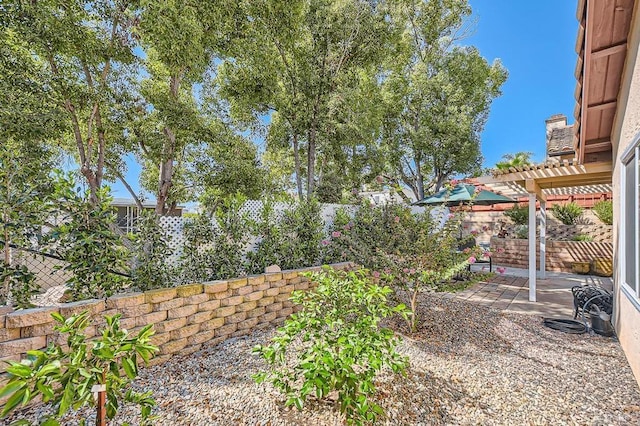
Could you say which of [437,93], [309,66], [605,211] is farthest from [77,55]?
[605,211]

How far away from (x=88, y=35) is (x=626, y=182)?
862 cm

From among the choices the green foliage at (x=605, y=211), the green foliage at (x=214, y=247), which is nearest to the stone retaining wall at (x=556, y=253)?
the green foliage at (x=605, y=211)

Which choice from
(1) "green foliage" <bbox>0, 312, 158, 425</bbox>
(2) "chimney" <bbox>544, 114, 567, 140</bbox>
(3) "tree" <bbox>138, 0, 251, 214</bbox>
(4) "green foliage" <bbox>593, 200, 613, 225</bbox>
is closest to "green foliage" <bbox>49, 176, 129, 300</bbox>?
(1) "green foliage" <bbox>0, 312, 158, 425</bbox>

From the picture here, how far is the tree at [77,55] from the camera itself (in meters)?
4.92

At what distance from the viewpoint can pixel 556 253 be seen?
9500mm

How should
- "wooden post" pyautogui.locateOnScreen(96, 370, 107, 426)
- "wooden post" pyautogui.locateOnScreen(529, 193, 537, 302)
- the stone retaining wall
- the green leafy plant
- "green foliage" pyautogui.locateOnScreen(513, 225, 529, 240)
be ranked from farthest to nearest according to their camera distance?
1. "green foliage" pyautogui.locateOnScreen(513, 225, 529, 240)
2. the stone retaining wall
3. "wooden post" pyautogui.locateOnScreen(529, 193, 537, 302)
4. the green leafy plant
5. "wooden post" pyautogui.locateOnScreen(96, 370, 107, 426)

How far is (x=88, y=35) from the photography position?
5.43 m

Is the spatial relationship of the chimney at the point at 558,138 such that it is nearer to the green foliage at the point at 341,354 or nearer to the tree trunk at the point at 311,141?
the tree trunk at the point at 311,141

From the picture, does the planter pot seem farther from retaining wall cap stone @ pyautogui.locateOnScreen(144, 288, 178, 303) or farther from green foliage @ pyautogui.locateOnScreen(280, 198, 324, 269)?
retaining wall cap stone @ pyautogui.locateOnScreen(144, 288, 178, 303)

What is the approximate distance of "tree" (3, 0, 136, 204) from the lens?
4.92m

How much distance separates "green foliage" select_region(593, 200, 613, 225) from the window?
781cm

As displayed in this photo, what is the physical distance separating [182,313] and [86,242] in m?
1.24

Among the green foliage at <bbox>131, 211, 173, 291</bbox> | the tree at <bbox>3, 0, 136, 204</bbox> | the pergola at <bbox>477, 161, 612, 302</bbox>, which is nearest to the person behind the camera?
the green foliage at <bbox>131, 211, 173, 291</bbox>

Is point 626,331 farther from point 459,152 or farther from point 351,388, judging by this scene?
point 459,152
